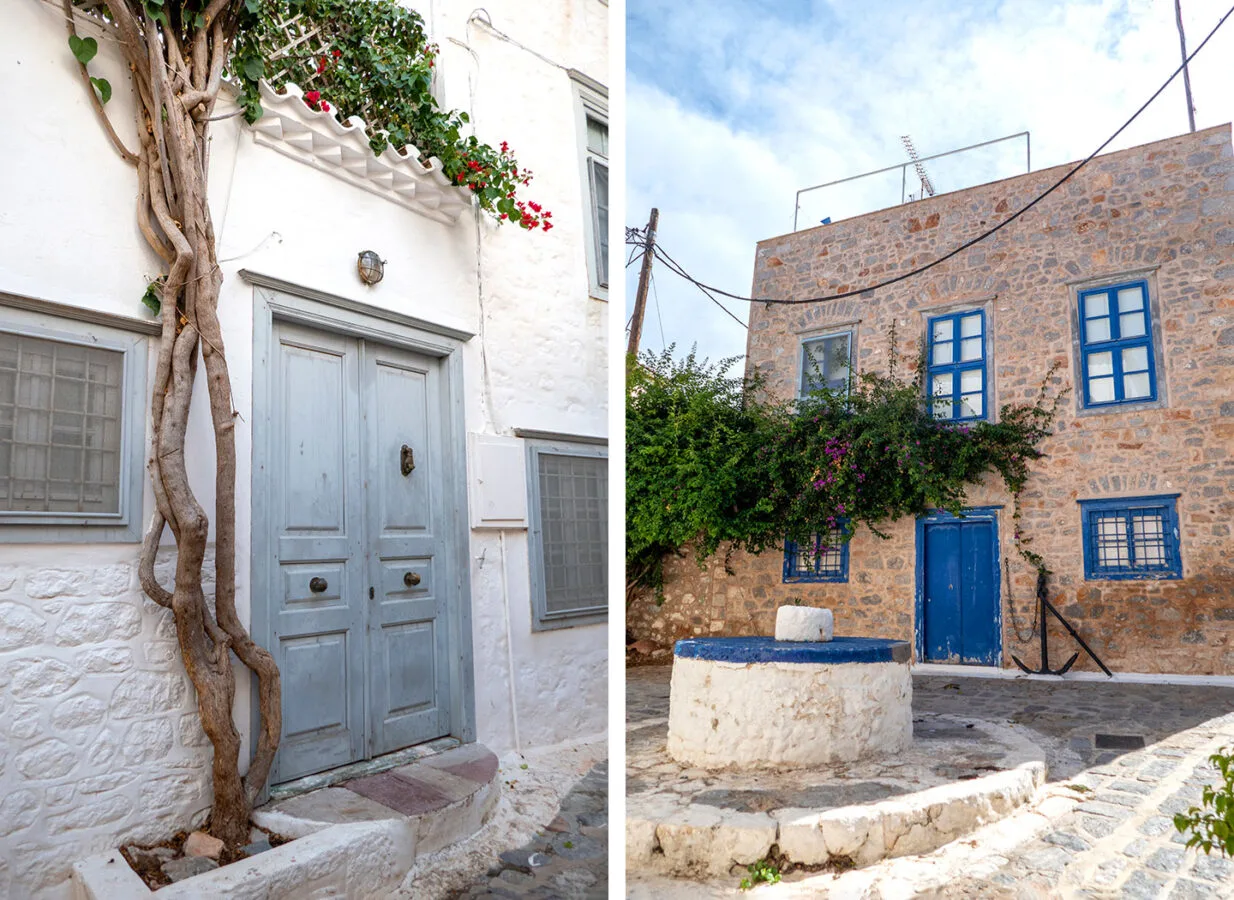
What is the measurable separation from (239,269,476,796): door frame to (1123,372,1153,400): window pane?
1499 mm

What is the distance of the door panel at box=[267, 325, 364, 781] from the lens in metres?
1.53

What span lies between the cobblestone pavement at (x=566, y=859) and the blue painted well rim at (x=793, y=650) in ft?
1.65

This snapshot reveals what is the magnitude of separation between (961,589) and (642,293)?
1.29 meters

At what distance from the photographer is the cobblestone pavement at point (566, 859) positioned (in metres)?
1.64

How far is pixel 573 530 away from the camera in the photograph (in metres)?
2.07

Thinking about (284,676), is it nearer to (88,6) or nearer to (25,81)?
(25,81)

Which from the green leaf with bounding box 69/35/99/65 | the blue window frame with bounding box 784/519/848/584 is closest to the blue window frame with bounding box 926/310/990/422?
the blue window frame with bounding box 784/519/848/584

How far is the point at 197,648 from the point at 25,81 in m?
0.92

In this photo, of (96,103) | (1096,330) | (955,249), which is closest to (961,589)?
(1096,330)

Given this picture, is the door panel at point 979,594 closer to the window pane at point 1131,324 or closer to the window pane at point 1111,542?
the window pane at point 1111,542

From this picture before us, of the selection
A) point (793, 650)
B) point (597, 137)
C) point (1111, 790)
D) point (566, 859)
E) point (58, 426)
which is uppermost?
point (597, 137)

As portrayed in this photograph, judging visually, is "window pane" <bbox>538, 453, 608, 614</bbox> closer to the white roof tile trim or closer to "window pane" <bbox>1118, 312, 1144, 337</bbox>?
the white roof tile trim

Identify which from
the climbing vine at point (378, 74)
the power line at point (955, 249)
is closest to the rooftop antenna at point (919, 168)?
the power line at point (955, 249)

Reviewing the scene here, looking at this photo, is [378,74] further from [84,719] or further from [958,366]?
[958,366]
